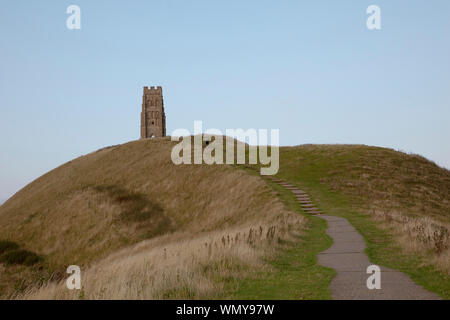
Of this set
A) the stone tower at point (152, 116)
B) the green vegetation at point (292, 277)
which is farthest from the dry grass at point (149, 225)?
the stone tower at point (152, 116)

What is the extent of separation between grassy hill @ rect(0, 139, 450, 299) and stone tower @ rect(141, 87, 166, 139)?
1537 inches

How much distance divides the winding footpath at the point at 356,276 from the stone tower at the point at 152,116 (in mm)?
88570

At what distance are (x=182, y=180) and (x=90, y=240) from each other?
40.6 ft

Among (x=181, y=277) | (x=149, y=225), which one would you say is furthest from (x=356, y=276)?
(x=149, y=225)

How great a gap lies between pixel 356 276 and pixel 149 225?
27.6 metres

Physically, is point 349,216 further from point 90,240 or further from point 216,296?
point 90,240

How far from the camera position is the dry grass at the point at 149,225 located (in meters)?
10.7

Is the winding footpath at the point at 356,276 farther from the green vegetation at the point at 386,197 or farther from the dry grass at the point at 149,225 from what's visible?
the dry grass at the point at 149,225

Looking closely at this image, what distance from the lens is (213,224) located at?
30438mm

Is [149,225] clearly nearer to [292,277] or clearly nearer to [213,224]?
[213,224]

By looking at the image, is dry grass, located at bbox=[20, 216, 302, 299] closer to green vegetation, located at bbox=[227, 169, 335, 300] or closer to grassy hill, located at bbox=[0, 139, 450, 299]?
grassy hill, located at bbox=[0, 139, 450, 299]
